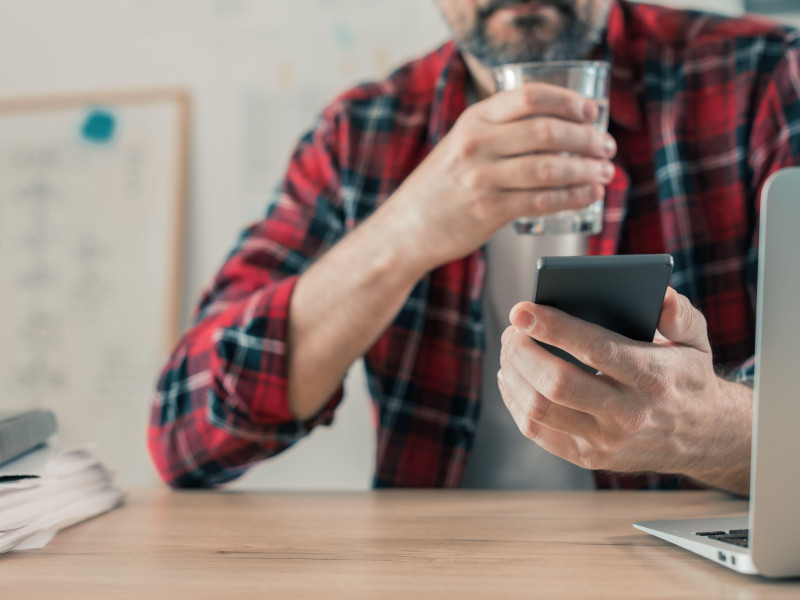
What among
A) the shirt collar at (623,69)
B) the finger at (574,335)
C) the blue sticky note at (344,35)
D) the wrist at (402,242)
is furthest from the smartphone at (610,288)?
the blue sticky note at (344,35)

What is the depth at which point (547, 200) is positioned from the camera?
734 mm

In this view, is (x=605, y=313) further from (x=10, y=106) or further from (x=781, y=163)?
(x=10, y=106)

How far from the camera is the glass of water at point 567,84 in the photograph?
699 millimetres

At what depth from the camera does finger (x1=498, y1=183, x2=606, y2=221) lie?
2.36ft

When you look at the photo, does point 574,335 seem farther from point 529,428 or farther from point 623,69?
point 623,69

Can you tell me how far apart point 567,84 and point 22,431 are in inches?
21.7

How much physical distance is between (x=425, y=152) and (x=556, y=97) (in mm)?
533

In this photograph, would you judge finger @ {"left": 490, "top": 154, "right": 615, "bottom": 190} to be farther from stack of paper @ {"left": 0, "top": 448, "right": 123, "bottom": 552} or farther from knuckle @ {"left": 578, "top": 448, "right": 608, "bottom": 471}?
stack of paper @ {"left": 0, "top": 448, "right": 123, "bottom": 552}

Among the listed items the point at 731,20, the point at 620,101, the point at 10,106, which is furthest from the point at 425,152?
the point at 10,106

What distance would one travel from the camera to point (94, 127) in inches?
68.9

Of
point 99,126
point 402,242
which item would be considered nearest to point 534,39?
point 402,242

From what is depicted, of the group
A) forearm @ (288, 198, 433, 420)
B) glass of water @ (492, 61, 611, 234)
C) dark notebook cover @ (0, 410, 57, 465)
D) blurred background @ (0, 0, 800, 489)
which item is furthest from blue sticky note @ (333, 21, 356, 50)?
dark notebook cover @ (0, 410, 57, 465)

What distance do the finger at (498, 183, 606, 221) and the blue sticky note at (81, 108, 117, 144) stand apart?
4.06ft

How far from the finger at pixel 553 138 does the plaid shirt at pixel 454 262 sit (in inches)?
14.2
